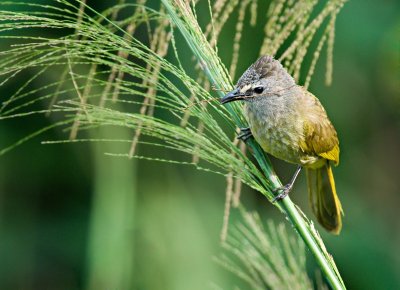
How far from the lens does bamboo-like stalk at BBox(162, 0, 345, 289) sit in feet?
6.64

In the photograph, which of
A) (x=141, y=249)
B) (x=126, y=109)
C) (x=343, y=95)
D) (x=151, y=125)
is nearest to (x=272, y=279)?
(x=151, y=125)

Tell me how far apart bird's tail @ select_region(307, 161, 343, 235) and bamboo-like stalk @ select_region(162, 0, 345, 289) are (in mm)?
1128

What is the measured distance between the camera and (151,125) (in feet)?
6.77

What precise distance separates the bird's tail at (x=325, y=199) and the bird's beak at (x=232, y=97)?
939mm

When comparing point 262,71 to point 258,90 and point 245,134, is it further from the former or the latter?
point 245,134

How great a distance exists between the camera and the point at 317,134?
3129 mm

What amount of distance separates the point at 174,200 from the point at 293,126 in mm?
2005

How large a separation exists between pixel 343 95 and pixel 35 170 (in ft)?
7.26

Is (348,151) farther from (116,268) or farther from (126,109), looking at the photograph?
(116,268)

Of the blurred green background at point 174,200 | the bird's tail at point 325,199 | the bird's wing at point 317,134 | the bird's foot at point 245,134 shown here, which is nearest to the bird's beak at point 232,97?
the bird's foot at point 245,134

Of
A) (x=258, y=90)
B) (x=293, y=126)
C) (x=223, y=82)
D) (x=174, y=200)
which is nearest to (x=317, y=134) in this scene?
(x=293, y=126)

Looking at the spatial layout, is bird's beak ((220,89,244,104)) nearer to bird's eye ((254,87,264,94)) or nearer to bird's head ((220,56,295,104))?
bird's head ((220,56,295,104))

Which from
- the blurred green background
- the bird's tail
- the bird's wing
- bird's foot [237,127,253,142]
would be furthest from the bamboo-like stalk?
the blurred green background

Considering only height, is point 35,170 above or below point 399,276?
above
